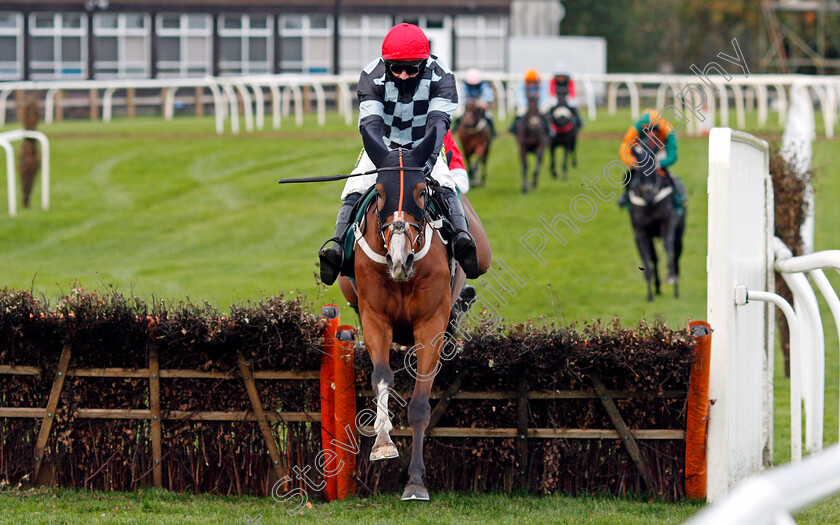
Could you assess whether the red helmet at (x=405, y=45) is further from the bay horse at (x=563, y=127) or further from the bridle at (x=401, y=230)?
the bay horse at (x=563, y=127)

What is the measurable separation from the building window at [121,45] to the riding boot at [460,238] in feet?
80.7

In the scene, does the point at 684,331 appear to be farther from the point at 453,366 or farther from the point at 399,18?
the point at 399,18

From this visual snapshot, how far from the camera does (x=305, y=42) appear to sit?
29250 millimetres

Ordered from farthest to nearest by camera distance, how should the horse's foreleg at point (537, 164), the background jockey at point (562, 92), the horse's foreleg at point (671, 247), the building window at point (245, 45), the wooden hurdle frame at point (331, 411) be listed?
1. the building window at point (245, 45)
2. the background jockey at point (562, 92)
3. the horse's foreleg at point (537, 164)
4. the horse's foreleg at point (671, 247)
5. the wooden hurdle frame at point (331, 411)

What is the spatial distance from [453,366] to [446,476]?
0.59 metres

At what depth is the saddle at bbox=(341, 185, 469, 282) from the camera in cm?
492

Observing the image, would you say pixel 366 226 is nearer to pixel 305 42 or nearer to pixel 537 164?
pixel 537 164

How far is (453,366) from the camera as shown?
517 centimetres

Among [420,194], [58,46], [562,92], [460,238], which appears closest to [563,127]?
[562,92]

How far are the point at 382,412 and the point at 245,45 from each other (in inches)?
1018

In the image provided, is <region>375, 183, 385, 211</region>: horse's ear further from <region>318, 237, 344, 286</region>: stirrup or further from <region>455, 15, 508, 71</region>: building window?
<region>455, 15, 508, 71</region>: building window

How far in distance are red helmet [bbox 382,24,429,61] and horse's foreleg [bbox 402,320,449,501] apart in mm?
1262

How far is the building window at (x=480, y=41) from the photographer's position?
29141 mm

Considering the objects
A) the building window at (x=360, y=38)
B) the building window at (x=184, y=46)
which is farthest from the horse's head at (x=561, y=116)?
the building window at (x=184, y=46)
